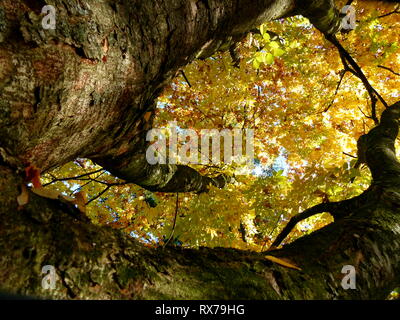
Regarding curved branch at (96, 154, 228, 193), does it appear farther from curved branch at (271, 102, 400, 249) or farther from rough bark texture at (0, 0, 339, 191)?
curved branch at (271, 102, 400, 249)

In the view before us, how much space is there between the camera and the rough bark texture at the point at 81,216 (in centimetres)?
66

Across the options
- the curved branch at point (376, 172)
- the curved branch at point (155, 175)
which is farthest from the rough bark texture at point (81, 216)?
the curved branch at point (155, 175)

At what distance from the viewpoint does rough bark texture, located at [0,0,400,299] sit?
66 centimetres

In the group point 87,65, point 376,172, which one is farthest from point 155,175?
point 376,172

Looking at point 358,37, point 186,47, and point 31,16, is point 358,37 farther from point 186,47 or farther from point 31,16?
point 31,16

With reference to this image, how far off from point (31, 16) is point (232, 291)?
1056 millimetres

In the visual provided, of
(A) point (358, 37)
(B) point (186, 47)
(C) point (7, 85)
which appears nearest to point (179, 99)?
(A) point (358, 37)

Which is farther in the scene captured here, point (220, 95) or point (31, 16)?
point (220, 95)

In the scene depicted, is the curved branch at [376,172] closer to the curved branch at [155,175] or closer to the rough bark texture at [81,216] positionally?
the rough bark texture at [81,216]

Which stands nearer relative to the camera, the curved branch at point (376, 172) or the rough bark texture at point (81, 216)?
the rough bark texture at point (81, 216)

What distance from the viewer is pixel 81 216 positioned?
83cm

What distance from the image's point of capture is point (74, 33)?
95 centimetres

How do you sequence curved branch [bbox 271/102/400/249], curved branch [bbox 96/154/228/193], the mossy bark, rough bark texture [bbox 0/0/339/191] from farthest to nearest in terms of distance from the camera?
curved branch [bbox 96/154/228/193], curved branch [bbox 271/102/400/249], rough bark texture [bbox 0/0/339/191], the mossy bark

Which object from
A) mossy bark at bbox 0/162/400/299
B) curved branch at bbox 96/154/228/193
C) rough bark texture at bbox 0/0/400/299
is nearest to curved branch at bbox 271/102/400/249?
rough bark texture at bbox 0/0/400/299
